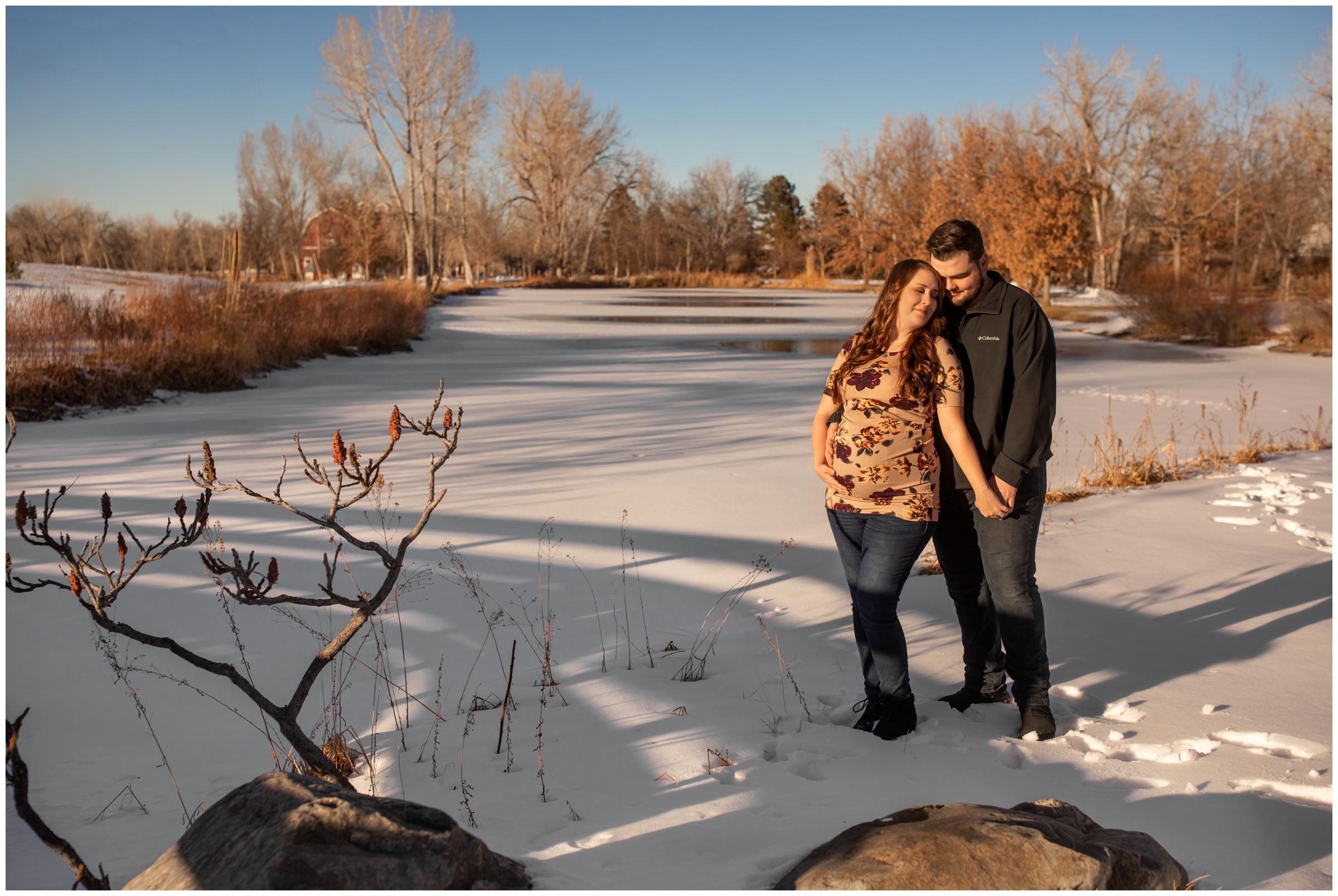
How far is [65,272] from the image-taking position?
62.7 ft

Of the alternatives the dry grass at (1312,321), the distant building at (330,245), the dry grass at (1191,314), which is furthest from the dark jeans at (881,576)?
the distant building at (330,245)

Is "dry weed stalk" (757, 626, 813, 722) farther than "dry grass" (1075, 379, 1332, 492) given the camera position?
No

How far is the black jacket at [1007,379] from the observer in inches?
104

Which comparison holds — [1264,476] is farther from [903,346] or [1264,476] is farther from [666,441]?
[903,346]

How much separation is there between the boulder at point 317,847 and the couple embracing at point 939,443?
1482mm

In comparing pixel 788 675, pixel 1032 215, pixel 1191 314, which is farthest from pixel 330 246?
pixel 788 675

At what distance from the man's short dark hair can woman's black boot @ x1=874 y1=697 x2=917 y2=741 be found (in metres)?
1.44

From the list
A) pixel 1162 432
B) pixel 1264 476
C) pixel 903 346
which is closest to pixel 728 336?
pixel 1162 432

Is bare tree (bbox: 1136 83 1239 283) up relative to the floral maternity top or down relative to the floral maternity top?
up

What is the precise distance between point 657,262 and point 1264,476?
73272 millimetres

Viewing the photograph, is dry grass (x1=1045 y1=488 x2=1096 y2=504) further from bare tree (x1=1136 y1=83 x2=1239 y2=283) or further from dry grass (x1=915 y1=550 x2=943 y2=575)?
bare tree (x1=1136 y1=83 x2=1239 y2=283)

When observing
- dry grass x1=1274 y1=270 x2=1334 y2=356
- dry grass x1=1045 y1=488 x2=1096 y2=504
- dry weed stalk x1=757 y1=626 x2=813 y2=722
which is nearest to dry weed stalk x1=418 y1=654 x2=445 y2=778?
dry weed stalk x1=757 y1=626 x2=813 y2=722

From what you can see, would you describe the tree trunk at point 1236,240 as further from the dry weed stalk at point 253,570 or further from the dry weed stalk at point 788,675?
the dry weed stalk at point 253,570

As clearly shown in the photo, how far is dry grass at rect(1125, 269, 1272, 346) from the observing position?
19.8 metres
